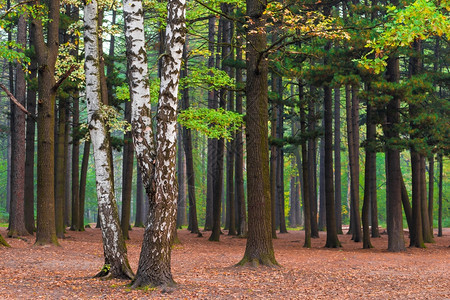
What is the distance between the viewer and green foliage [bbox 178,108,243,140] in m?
17.0

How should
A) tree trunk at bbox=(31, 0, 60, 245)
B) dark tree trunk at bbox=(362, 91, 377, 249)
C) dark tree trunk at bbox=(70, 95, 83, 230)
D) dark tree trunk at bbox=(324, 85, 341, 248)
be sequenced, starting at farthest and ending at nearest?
dark tree trunk at bbox=(70, 95, 83, 230) < dark tree trunk at bbox=(324, 85, 341, 248) < dark tree trunk at bbox=(362, 91, 377, 249) < tree trunk at bbox=(31, 0, 60, 245)

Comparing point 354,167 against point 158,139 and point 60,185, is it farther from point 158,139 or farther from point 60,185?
point 158,139

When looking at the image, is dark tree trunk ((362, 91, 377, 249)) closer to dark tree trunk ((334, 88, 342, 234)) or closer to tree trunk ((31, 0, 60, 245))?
dark tree trunk ((334, 88, 342, 234))

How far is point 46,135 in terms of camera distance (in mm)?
14125

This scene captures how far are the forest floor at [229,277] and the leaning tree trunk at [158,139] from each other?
0.54 m

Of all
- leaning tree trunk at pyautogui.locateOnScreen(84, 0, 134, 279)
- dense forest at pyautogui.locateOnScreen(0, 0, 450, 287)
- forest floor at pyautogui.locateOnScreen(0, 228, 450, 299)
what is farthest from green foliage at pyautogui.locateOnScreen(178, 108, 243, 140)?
leaning tree trunk at pyautogui.locateOnScreen(84, 0, 134, 279)

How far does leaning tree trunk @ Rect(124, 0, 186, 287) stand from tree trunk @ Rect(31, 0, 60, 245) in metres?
6.72

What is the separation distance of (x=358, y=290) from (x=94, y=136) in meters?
5.53

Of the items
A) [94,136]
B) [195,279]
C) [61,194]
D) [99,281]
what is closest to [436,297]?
[195,279]

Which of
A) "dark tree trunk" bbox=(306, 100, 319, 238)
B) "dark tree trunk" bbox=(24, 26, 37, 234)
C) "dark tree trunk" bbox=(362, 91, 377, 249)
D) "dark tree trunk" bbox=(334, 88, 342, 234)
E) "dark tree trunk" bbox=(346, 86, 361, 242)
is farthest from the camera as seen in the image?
"dark tree trunk" bbox=(334, 88, 342, 234)

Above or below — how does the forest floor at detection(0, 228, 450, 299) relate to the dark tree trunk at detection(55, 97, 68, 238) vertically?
below

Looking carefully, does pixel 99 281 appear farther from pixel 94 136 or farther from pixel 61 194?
pixel 61 194

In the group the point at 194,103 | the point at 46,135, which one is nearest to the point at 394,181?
the point at 194,103

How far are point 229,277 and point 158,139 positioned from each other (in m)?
3.68
